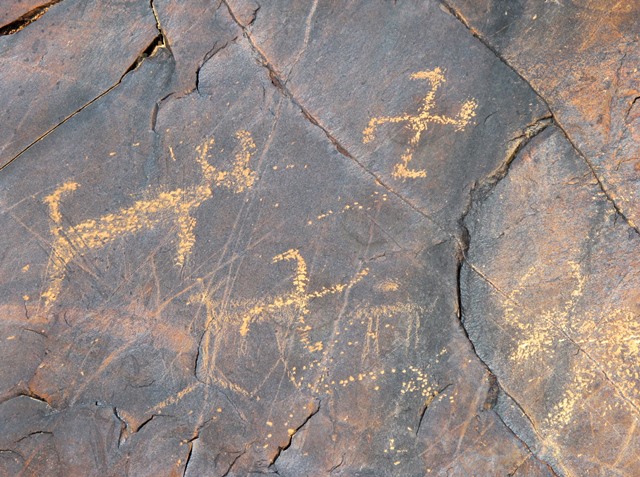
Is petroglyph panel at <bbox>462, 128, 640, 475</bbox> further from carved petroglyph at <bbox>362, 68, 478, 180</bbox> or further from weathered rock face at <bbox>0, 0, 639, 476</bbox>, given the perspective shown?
carved petroglyph at <bbox>362, 68, 478, 180</bbox>

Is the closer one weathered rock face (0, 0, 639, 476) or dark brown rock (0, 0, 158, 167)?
weathered rock face (0, 0, 639, 476)

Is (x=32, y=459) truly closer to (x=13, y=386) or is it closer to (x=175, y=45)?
(x=13, y=386)

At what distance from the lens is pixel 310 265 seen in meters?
2.49

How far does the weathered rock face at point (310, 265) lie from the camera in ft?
8.04

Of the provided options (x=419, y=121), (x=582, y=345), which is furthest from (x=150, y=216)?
(x=582, y=345)

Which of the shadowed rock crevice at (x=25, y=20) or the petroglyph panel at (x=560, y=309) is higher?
the shadowed rock crevice at (x=25, y=20)

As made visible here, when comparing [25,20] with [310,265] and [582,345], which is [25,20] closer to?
[310,265]

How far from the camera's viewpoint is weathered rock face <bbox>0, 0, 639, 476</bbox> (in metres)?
2.45

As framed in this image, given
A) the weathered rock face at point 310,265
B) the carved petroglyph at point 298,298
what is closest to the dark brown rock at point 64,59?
the weathered rock face at point 310,265

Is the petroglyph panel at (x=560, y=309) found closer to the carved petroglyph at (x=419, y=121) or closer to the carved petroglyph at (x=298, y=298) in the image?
the carved petroglyph at (x=419, y=121)

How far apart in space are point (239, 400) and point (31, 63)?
1.90 m

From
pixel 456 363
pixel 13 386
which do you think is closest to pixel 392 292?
pixel 456 363

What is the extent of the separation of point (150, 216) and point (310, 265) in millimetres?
786

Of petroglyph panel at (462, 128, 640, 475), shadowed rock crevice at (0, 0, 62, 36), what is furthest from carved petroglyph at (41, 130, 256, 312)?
petroglyph panel at (462, 128, 640, 475)
